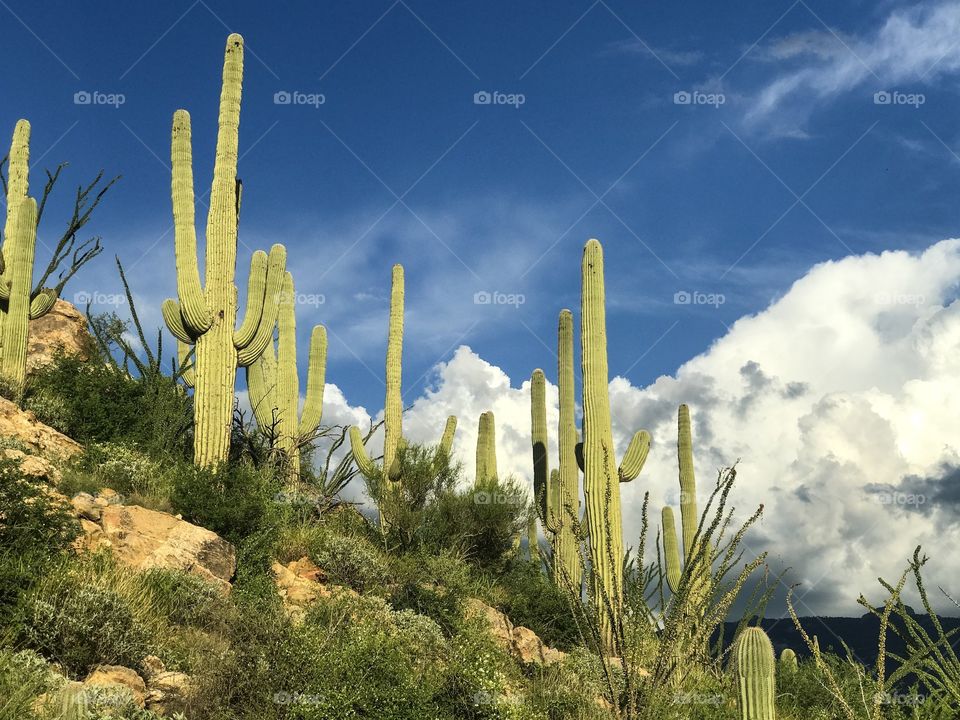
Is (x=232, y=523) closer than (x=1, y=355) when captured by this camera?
Yes

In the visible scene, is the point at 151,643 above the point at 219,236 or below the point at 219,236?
below

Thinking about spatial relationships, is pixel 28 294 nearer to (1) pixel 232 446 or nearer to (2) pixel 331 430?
(1) pixel 232 446

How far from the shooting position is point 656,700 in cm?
773

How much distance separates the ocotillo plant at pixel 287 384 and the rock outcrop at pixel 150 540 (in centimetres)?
575

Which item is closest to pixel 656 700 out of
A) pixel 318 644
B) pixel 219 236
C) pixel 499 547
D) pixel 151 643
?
pixel 318 644

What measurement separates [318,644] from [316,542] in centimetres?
447

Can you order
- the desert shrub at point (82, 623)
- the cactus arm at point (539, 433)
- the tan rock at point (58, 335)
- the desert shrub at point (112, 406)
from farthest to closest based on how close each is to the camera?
1. the cactus arm at point (539, 433)
2. the tan rock at point (58, 335)
3. the desert shrub at point (112, 406)
4. the desert shrub at point (82, 623)

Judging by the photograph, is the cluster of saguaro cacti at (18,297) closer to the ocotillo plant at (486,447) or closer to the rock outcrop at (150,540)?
the rock outcrop at (150,540)

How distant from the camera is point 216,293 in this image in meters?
14.7

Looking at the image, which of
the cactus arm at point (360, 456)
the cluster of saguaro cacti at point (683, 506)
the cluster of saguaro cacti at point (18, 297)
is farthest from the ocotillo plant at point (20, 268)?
the cluster of saguaro cacti at point (683, 506)

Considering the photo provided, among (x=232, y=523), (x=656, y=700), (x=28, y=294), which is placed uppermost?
(x=28, y=294)

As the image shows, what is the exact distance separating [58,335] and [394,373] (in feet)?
25.0

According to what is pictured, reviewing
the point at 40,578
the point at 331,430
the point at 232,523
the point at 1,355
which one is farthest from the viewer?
the point at 331,430

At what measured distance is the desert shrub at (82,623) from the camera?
26.5 ft
